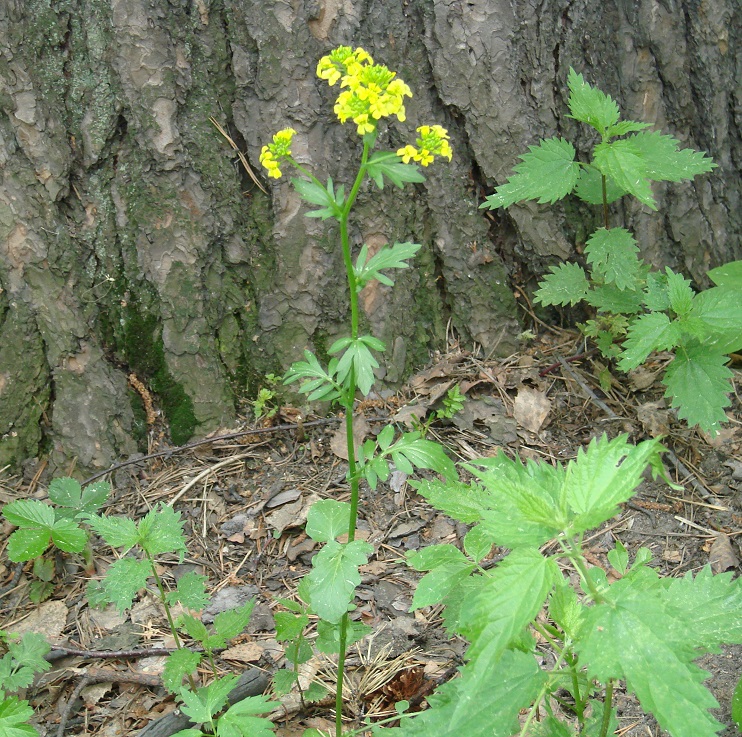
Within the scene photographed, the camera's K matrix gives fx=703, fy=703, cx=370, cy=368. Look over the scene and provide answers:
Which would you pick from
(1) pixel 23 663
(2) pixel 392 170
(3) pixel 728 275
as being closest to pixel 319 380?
(2) pixel 392 170

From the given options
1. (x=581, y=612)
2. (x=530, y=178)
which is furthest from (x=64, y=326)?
(x=581, y=612)

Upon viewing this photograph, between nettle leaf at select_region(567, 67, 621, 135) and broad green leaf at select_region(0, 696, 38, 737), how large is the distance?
248 centimetres

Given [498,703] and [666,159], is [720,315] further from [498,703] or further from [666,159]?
[498,703]

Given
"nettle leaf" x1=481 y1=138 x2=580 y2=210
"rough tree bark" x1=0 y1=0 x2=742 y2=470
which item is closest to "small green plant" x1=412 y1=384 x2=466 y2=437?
"rough tree bark" x1=0 y1=0 x2=742 y2=470

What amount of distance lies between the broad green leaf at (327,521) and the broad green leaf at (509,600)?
61 centimetres

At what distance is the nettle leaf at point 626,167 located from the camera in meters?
2.37

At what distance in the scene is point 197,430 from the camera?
276cm

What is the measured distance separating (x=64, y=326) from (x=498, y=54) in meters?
1.87

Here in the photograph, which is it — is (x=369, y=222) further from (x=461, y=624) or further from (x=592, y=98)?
(x=461, y=624)

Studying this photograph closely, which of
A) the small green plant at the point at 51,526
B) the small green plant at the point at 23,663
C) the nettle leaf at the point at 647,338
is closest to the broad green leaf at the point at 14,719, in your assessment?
the small green plant at the point at 23,663

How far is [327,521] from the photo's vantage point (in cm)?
184

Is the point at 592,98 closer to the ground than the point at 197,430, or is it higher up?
higher up

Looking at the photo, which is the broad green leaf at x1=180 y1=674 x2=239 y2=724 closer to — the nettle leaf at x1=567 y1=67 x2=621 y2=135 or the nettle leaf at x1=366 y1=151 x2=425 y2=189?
the nettle leaf at x1=366 y1=151 x2=425 y2=189

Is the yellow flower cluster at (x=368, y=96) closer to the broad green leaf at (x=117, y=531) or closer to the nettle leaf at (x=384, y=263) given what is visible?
the nettle leaf at (x=384, y=263)
